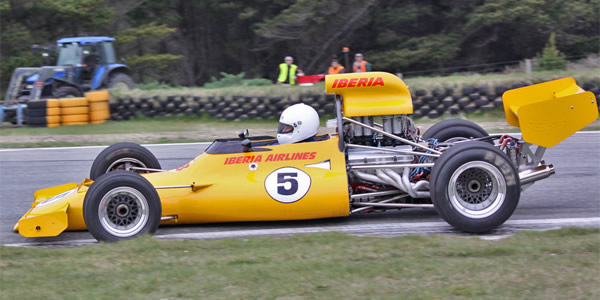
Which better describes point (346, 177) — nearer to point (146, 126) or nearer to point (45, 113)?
point (146, 126)

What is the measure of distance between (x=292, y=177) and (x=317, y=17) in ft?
59.0

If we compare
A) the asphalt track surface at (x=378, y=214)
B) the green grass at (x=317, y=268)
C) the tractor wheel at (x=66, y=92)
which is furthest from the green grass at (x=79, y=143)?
the green grass at (x=317, y=268)

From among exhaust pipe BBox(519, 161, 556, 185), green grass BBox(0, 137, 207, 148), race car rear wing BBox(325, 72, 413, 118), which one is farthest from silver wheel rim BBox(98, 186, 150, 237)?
green grass BBox(0, 137, 207, 148)

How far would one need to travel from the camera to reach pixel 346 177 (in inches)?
254

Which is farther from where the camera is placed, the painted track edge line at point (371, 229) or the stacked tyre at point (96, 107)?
the stacked tyre at point (96, 107)

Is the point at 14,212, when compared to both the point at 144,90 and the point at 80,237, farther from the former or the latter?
the point at 144,90

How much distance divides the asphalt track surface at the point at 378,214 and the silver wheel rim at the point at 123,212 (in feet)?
1.29

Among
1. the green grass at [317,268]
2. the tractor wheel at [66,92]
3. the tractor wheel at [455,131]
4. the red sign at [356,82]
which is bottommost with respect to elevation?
the green grass at [317,268]

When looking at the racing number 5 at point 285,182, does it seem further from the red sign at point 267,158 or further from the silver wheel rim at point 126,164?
the silver wheel rim at point 126,164

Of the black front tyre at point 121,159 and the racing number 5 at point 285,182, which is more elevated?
the black front tyre at point 121,159

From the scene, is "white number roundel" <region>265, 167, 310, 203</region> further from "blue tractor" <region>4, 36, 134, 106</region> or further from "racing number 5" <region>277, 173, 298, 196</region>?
"blue tractor" <region>4, 36, 134, 106</region>

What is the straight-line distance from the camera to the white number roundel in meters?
6.36

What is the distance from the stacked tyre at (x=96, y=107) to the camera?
1594 cm

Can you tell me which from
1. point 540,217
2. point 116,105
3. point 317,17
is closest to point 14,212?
point 540,217
